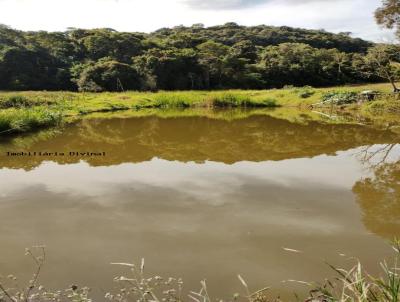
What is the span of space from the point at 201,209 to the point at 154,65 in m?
36.1

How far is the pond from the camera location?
17.7ft

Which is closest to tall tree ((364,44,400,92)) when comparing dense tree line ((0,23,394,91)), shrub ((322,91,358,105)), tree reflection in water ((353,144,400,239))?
shrub ((322,91,358,105))

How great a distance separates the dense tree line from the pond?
2765 cm

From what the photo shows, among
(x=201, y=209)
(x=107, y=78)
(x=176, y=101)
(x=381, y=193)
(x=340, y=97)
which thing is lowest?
(x=176, y=101)

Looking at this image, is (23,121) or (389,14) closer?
(23,121)

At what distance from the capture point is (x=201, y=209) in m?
7.52

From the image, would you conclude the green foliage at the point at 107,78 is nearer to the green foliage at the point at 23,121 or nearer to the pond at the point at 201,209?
the green foliage at the point at 23,121

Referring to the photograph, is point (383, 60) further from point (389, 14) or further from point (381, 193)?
point (381, 193)

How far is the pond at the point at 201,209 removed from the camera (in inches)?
212

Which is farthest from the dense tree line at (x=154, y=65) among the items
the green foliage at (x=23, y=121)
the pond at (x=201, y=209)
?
the pond at (x=201, y=209)

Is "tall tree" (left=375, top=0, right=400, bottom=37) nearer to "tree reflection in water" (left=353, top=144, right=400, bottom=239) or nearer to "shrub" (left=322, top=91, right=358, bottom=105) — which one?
"shrub" (left=322, top=91, right=358, bottom=105)

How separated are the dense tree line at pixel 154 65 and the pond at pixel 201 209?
27.6 m

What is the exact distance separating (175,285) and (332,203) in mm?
4025

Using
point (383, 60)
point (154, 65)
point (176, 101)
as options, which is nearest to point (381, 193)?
point (176, 101)
